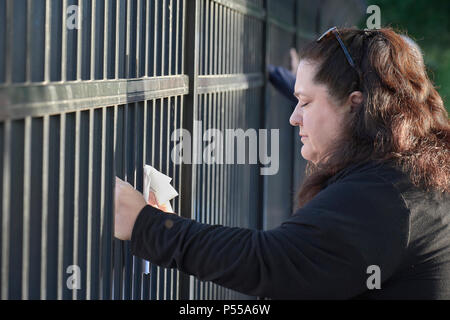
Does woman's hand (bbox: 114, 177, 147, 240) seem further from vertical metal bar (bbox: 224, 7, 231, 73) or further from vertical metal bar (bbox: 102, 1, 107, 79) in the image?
vertical metal bar (bbox: 224, 7, 231, 73)

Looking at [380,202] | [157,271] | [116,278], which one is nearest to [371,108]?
[380,202]

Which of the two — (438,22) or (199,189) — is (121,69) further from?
(438,22)

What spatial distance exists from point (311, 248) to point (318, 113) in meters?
0.52

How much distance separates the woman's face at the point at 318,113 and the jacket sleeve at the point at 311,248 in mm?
304

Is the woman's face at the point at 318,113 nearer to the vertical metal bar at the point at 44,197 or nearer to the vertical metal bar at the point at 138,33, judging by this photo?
the vertical metal bar at the point at 138,33

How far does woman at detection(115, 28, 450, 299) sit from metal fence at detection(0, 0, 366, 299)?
0.63 ft

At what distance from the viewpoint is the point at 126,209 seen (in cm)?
215

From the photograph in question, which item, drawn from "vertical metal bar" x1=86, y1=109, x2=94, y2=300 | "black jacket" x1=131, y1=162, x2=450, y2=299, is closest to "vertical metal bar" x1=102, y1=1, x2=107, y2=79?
"vertical metal bar" x1=86, y1=109, x2=94, y2=300

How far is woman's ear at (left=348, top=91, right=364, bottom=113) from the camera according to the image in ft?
7.38

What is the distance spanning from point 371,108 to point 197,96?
52.9 inches

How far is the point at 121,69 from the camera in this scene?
231cm

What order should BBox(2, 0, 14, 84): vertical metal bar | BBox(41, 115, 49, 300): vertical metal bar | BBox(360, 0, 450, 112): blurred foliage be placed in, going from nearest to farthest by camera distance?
BBox(2, 0, 14, 84): vertical metal bar
BBox(41, 115, 49, 300): vertical metal bar
BBox(360, 0, 450, 112): blurred foliage

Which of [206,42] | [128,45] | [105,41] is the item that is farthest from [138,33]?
[206,42]

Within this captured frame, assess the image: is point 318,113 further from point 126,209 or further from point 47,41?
point 47,41
